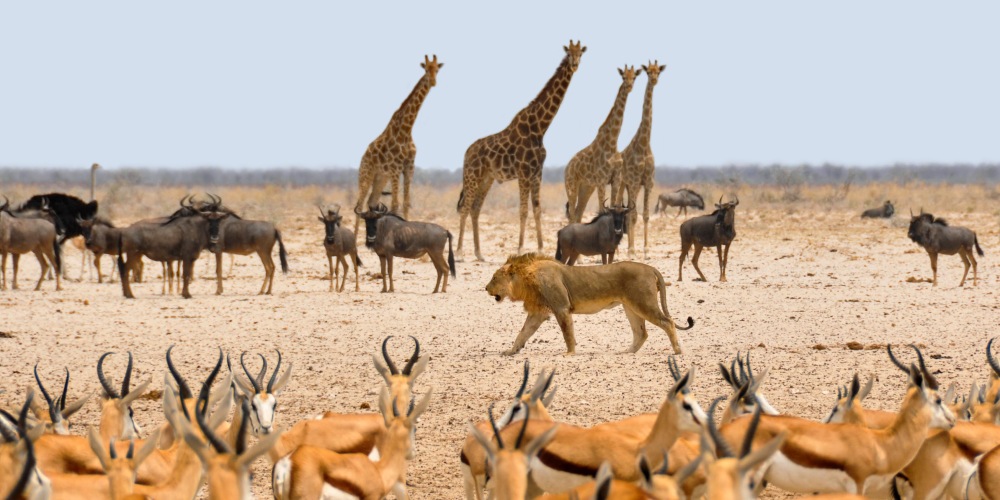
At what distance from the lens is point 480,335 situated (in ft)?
52.4

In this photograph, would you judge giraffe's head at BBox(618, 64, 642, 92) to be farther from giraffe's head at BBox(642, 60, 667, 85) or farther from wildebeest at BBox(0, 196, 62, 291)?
wildebeest at BBox(0, 196, 62, 291)

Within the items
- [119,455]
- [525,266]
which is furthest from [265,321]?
[119,455]

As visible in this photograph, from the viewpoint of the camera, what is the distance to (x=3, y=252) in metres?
22.5

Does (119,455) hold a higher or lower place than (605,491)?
lower

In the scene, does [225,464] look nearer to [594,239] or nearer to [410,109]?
[594,239]

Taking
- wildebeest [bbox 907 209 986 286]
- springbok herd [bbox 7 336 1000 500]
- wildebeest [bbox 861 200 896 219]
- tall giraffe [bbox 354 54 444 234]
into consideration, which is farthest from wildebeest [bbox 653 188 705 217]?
springbok herd [bbox 7 336 1000 500]

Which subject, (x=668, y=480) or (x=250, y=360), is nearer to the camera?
(x=668, y=480)

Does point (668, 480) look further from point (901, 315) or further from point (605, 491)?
point (901, 315)

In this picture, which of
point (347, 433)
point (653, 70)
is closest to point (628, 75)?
point (653, 70)

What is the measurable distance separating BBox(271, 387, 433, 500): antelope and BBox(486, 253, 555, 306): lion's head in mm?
6862

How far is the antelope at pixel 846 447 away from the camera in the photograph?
23.7ft

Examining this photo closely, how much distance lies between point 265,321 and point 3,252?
7.72m

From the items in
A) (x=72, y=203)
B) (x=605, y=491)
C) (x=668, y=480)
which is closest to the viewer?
(x=605, y=491)

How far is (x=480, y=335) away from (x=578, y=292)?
6.53 ft
